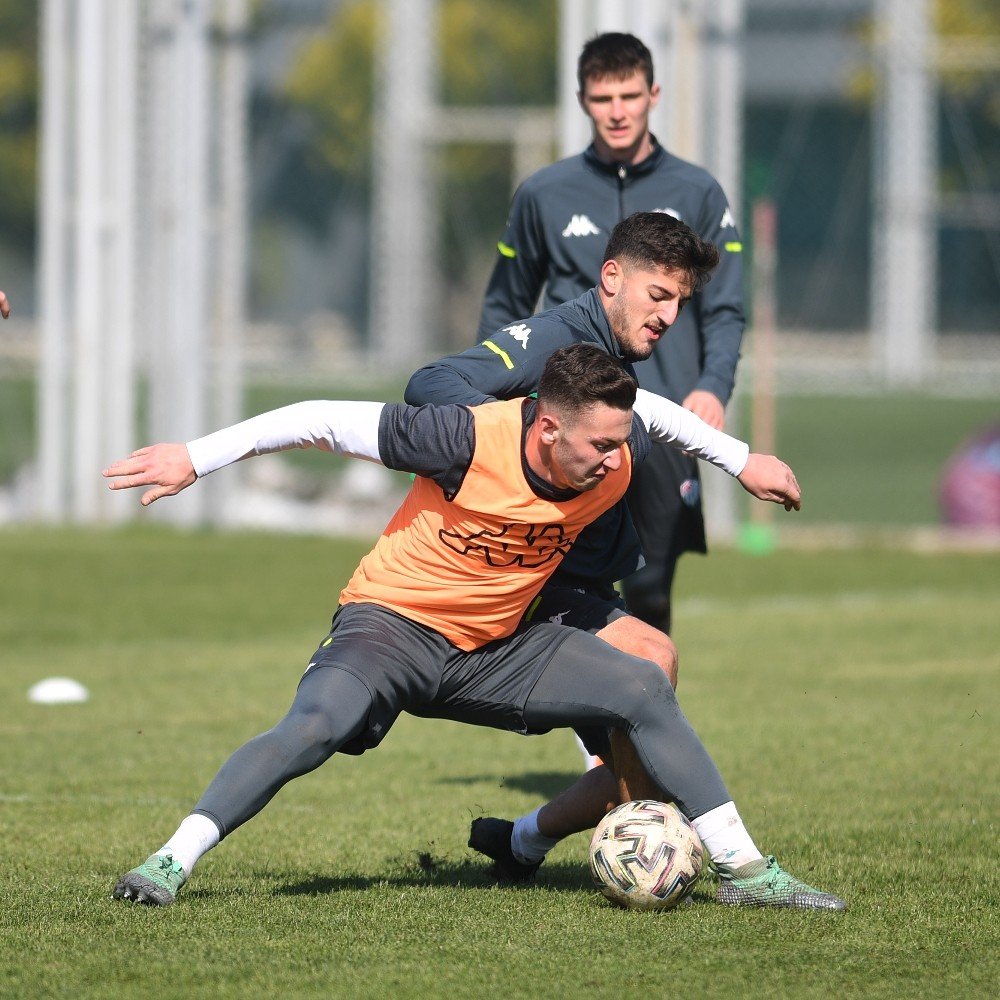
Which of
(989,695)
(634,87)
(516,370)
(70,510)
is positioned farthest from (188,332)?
(516,370)

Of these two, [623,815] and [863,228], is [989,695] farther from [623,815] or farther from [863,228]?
[863,228]

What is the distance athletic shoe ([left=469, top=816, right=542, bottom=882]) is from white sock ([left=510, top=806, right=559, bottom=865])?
21 mm

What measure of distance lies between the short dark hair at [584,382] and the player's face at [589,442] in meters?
0.03

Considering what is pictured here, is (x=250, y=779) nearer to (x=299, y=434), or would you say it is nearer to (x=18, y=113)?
(x=299, y=434)

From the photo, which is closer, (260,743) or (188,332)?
(260,743)

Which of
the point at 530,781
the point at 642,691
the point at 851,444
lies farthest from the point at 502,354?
the point at 851,444

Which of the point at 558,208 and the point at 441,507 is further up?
the point at 558,208

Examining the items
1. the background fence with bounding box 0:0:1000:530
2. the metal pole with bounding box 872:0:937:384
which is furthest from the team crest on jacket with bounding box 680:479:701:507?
the metal pole with bounding box 872:0:937:384

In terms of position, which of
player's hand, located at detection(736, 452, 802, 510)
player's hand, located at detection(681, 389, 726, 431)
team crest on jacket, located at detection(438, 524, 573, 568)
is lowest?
team crest on jacket, located at detection(438, 524, 573, 568)

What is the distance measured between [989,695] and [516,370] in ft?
15.6

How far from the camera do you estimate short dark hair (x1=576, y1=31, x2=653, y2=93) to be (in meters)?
6.43

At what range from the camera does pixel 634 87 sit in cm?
645

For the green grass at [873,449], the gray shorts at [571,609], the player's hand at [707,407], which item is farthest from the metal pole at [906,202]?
the gray shorts at [571,609]

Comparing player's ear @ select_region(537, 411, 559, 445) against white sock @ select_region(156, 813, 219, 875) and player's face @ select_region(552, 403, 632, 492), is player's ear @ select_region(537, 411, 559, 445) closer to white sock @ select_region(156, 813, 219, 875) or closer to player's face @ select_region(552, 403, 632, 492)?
player's face @ select_region(552, 403, 632, 492)
